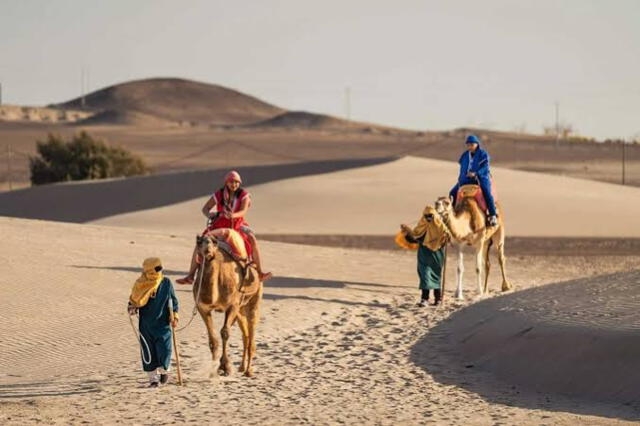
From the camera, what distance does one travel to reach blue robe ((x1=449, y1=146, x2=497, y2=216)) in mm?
20406

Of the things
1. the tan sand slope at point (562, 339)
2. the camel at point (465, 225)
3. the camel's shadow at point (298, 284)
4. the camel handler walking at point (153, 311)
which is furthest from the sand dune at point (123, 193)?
the camel handler walking at point (153, 311)

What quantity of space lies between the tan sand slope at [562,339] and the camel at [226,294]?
2858mm

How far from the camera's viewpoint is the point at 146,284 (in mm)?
12820

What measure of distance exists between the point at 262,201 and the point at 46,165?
1773cm

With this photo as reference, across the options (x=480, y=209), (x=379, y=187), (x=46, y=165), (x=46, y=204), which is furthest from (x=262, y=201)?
(x=480, y=209)

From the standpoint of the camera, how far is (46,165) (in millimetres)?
56719

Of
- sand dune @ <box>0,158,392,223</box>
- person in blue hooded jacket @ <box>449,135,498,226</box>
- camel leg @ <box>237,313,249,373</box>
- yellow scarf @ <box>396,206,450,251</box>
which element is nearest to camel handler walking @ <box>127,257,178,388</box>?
camel leg @ <box>237,313,249,373</box>

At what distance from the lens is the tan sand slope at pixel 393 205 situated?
37.3 meters

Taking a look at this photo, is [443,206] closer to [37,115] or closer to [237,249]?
[237,249]

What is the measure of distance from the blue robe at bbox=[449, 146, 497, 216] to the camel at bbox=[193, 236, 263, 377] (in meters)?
7.41

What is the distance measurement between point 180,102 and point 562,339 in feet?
531

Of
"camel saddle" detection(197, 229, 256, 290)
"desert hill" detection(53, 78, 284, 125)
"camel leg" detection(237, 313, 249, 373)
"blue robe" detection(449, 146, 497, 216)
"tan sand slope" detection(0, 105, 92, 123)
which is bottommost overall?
"camel leg" detection(237, 313, 249, 373)

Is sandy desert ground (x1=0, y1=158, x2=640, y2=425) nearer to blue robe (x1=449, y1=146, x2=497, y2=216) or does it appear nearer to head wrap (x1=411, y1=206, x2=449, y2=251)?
head wrap (x1=411, y1=206, x2=449, y2=251)

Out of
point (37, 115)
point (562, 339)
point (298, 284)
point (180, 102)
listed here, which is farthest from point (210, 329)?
point (180, 102)
